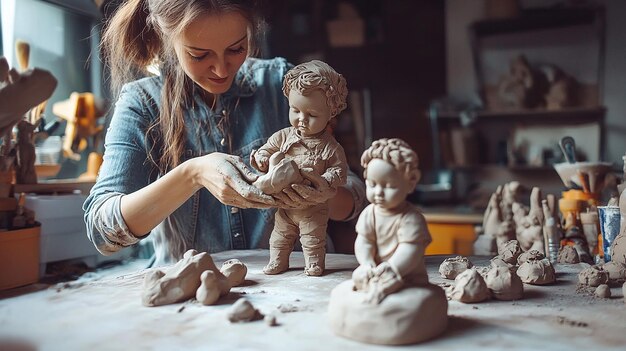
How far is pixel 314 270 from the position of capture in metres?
1.79

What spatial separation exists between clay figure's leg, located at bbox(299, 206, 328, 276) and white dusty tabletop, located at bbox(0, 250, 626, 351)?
0.21ft

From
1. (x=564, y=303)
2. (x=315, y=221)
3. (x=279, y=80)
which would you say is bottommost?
(x=564, y=303)

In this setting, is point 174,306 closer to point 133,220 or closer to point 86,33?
point 133,220

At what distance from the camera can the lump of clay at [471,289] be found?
1493 mm

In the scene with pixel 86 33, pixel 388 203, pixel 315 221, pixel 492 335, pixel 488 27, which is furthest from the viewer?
pixel 488 27

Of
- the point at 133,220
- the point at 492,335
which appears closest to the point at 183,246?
the point at 133,220

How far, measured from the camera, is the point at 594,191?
94.5 inches

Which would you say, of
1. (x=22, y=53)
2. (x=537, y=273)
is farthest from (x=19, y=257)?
(x=537, y=273)

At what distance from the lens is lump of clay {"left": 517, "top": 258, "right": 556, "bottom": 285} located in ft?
5.52

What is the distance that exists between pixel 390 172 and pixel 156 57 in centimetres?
126

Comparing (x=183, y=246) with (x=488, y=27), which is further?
(x=488, y=27)

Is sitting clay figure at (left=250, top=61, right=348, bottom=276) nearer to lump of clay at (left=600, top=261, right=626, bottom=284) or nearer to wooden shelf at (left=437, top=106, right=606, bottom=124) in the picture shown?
lump of clay at (left=600, top=261, right=626, bottom=284)

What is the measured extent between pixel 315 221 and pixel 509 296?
593mm

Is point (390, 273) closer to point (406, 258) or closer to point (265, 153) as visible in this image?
point (406, 258)
